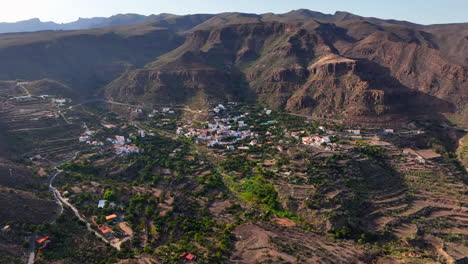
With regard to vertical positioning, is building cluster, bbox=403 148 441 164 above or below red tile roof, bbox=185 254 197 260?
above

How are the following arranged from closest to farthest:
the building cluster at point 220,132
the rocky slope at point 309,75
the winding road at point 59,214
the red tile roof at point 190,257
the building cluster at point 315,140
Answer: the winding road at point 59,214 → the red tile roof at point 190,257 → the building cluster at point 315,140 → the building cluster at point 220,132 → the rocky slope at point 309,75

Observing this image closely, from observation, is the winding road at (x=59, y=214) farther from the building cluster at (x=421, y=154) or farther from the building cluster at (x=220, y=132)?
the building cluster at (x=421, y=154)

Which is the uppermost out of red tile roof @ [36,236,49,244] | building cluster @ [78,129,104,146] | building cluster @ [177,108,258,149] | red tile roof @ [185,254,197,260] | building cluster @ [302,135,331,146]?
building cluster @ [302,135,331,146]

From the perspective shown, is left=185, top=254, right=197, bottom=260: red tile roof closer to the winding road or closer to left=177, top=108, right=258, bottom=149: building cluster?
the winding road

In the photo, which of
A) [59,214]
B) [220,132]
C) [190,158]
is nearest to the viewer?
[59,214]

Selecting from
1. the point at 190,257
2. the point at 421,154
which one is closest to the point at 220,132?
the point at 421,154

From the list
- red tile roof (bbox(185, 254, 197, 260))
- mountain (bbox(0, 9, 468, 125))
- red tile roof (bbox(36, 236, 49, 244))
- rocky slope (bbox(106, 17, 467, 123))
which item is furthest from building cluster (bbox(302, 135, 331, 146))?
red tile roof (bbox(36, 236, 49, 244))

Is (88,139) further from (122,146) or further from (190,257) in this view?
(190,257)

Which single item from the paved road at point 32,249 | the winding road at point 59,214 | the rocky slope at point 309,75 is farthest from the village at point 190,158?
the rocky slope at point 309,75
